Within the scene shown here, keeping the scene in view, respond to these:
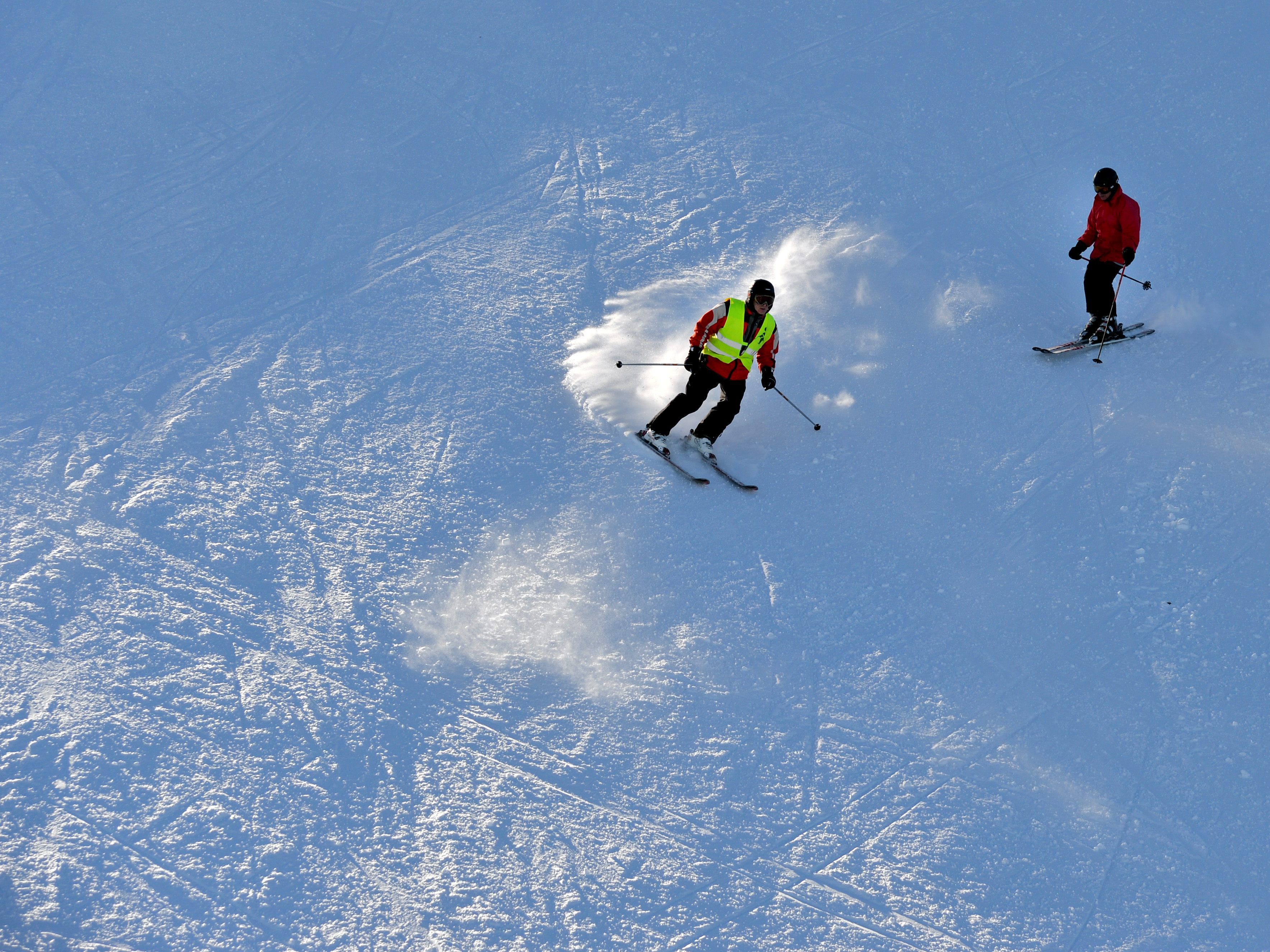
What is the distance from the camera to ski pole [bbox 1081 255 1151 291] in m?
7.07

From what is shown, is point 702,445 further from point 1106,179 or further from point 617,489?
point 1106,179

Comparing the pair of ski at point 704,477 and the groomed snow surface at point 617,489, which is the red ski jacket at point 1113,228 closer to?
the groomed snow surface at point 617,489

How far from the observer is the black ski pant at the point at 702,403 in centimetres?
609

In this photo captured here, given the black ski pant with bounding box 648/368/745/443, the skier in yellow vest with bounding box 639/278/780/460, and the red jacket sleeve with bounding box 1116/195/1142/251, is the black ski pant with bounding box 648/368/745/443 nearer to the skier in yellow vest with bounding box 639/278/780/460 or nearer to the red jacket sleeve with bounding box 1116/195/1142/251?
the skier in yellow vest with bounding box 639/278/780/460

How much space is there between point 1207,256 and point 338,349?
6.65m

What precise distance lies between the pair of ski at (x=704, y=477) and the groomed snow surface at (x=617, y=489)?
2.3 inches

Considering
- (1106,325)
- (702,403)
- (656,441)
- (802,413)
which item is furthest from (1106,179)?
(656,441)

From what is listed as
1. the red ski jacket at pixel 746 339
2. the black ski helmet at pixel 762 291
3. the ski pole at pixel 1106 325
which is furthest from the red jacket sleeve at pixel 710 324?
the ski pole at pixel 1106 325

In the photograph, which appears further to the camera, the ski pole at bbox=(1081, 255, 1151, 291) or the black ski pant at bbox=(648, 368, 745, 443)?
the ski pole at bbox=(1081, 255, 1151, 291)

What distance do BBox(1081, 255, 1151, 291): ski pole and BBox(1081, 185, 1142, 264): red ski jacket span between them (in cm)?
12

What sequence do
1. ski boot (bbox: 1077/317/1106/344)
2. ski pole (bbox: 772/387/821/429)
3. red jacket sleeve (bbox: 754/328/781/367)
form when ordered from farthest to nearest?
ski boot (bbox: 1077/317/1106/344) → ski pole (bbox: 772/387/821/429) → red jacket sleeve (bbox: 754/328/781/367)

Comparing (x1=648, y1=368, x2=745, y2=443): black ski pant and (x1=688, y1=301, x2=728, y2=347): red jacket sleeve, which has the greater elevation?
(x1=688, y1=301, x2=728, y2=347): red jacket sleeve

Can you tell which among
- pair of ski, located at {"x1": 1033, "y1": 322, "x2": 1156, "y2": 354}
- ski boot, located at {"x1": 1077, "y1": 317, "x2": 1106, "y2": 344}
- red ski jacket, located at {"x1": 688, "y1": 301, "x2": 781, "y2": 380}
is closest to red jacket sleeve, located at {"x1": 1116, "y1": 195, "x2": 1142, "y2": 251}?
ski boot, located at {"x1": 1077, "y1": 317, "x2": 1106, "y2": 344}

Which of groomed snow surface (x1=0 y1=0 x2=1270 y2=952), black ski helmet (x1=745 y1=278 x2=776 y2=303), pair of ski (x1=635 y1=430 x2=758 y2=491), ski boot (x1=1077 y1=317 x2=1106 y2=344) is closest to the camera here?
groomed snow surface (x1=0 y1=0 x2=1270 y2=952)
